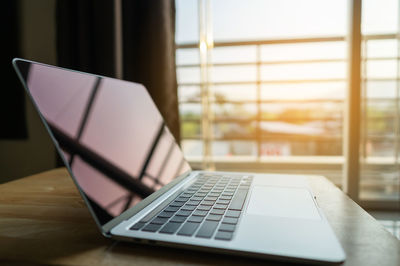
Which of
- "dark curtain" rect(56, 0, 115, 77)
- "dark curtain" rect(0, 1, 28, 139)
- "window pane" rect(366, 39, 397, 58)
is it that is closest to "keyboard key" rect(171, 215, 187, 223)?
"dark curtain" rect(56, 0, 115, 77)

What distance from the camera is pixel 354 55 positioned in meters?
1.53

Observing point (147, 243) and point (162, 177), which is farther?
point (162, 177)

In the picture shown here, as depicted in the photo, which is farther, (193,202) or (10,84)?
(10,84)

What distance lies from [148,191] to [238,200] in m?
0.14

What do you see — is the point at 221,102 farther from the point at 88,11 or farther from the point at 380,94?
the point at 88,11

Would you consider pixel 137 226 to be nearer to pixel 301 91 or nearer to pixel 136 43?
pixel 136 43

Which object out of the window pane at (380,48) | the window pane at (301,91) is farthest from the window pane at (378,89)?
the window pane at (301,91)

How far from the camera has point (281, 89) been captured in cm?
295

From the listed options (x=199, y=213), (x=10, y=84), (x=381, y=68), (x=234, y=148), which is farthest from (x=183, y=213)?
(x=234, y=148)

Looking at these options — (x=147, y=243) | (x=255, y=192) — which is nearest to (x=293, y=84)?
(x=255, y=192)

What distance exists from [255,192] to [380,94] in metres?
2.51

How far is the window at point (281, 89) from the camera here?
2.10m

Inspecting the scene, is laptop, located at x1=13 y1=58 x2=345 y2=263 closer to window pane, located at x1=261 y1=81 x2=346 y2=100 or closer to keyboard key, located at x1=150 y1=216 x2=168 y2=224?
keyboard key, located at x1=150 y1=216 x2=168 y2=224

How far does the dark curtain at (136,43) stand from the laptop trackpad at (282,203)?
90 cm
